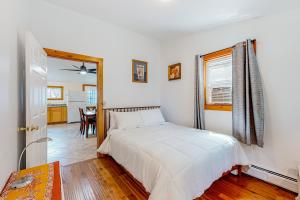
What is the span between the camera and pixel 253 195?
1.75 meters

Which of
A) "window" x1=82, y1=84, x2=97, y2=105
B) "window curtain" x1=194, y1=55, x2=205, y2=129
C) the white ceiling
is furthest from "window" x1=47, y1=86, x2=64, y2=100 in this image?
"window curtain" x1=194, y1=55, x2=205, y2=129

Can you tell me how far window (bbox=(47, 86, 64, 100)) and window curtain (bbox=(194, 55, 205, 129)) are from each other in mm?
6990

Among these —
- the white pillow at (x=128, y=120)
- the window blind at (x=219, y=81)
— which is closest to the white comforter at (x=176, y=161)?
the white pillow at (x=128, y=120)

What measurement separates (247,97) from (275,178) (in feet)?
3.94

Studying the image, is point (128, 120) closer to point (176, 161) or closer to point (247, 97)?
point (176, 161)

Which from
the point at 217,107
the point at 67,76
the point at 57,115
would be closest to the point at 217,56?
the point at 217,107

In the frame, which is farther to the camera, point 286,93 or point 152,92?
point 152,92

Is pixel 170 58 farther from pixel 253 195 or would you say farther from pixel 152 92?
pixel 253 195

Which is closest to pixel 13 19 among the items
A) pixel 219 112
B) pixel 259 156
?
pixel 219 112

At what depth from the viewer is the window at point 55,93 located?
6.88 meters

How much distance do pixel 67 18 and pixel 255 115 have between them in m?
3.49

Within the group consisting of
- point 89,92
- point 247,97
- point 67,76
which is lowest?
point 247,97

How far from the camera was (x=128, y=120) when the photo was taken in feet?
8.91

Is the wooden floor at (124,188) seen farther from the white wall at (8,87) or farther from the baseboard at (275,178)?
the white wall at (8,87)
